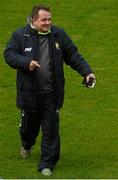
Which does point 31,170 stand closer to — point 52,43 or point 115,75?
point 52,43

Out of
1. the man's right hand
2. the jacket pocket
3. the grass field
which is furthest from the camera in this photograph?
the grass field

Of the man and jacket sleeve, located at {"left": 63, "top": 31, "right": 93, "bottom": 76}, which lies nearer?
the man

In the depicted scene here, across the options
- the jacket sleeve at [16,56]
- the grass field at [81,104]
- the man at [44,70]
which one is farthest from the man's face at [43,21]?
the grass field at [81,104]

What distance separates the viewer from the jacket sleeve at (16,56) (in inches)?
342

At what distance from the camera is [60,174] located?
30.1ft

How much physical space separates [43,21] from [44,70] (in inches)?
24.6

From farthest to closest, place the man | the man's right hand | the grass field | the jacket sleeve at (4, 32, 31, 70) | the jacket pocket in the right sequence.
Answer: the grass field < the jacket pocket < the man < the jacket sleeve at (4, 32, 31, 70) < the man's right hand

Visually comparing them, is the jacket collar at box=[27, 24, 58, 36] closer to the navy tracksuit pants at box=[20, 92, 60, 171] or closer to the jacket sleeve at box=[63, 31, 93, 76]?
the jacket sleeve at box=[63, 31, 93, 76]

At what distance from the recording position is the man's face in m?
8.79

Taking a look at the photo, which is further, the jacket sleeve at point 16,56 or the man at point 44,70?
the man at point 44,70

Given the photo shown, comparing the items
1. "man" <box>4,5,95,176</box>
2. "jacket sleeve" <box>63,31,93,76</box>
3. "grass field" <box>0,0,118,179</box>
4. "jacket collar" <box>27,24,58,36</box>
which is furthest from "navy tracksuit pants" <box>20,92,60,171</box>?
"jacket collar" <box>27,24,58,36</box>

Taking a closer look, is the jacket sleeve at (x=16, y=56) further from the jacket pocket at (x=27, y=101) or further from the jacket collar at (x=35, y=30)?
the jacket pocket at (x=27, y=101)

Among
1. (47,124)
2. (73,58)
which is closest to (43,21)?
(73,58)

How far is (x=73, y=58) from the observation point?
9.14m
